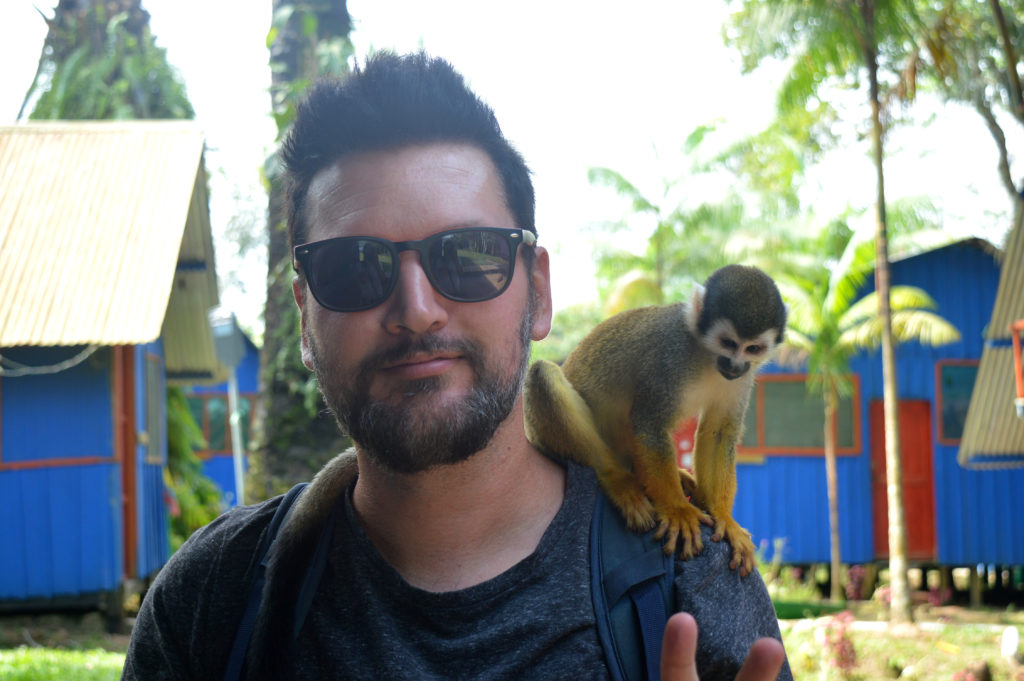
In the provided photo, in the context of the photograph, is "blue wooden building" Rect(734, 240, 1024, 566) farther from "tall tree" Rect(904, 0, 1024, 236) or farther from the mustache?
the mustache

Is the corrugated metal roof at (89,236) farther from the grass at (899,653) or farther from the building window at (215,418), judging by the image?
the building window at (215,418)

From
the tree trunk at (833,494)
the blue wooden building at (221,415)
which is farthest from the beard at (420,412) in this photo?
the blue wooden building at (221,415)

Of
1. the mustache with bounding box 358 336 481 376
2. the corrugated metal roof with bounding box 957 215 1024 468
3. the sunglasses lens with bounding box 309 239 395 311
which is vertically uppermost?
the sunglasses lens with bounding box 309 239 395 311

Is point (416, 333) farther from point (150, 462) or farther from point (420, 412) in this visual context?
point (150, 462)

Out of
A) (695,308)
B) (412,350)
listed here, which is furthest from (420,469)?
(695,308)

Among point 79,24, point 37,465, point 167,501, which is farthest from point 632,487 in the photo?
point 79,24

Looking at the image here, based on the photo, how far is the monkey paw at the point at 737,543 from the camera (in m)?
1.63

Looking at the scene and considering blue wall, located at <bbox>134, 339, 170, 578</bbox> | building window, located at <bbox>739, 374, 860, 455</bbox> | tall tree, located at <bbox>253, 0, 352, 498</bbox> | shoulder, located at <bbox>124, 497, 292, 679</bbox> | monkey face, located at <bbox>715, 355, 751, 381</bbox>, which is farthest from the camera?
building window, located at <bbox>739, 374, 860, 455</bbox>

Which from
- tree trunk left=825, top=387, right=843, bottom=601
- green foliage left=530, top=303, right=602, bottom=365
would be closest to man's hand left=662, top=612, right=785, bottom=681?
tree trunk left=825, top=387, right=843, bottom=601

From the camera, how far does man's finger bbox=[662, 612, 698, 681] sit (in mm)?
1103

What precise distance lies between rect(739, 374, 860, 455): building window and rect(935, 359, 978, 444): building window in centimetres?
106

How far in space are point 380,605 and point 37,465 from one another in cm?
768

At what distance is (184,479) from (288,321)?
695 cm

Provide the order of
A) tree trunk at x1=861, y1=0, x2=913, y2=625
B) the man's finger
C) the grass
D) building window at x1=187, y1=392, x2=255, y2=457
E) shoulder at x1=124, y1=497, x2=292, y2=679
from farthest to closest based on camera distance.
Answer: building window at x1=187, y1=392, x2=255, y2=457 < tree trunk at x1=861, y1=0, x2=913, y2=625 < the grass < shoulder at x1=124, y1=497, x2=292, y2=679 < the man's finger
